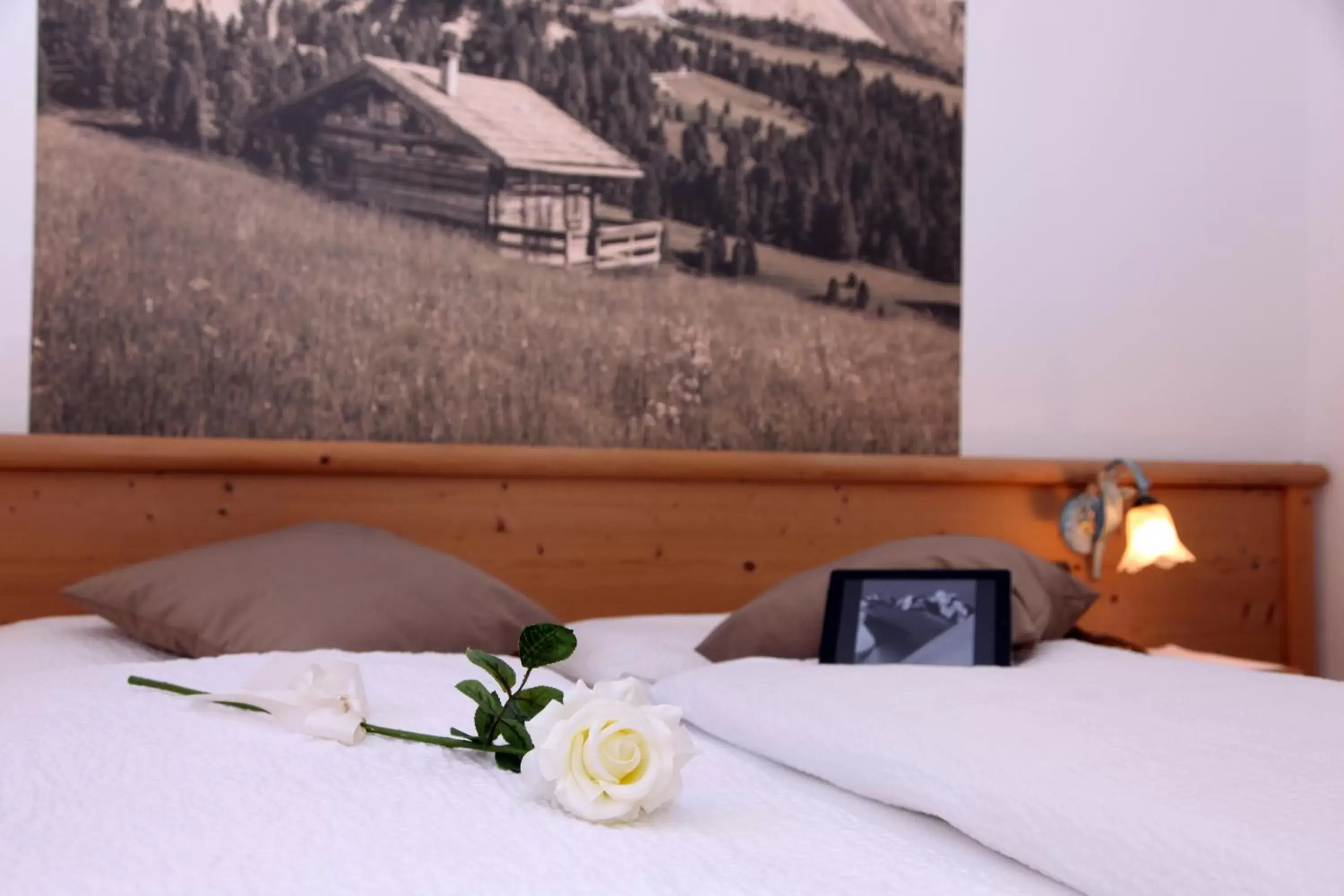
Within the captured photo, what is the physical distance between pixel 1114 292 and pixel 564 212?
119cm

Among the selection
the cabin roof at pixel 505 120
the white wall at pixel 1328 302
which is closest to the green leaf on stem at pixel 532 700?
the cabin roof at pixel 505 120

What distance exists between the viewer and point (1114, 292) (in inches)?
107

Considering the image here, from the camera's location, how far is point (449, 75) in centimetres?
223

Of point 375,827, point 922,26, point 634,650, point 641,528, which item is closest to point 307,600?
point 634,650

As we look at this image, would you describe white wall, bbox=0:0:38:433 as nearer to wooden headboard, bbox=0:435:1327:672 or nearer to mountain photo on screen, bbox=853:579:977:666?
wooden headboard, bbox=0:435:1327:672

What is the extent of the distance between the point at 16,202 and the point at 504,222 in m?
0.76

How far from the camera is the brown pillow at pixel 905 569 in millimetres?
1756

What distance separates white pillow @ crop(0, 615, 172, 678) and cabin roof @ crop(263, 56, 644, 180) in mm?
940

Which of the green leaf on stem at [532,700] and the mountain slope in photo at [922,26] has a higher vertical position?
the mountain slope in photo at [922,26]

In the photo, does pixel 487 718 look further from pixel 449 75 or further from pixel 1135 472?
pixel 1135 472

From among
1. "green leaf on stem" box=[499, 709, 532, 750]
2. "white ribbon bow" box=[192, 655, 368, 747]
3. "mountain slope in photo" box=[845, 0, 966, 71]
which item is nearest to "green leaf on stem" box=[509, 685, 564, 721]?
"green leaf on stem" box=[499, 709, 532, 750]

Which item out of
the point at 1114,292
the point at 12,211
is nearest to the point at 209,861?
the point at 12,211

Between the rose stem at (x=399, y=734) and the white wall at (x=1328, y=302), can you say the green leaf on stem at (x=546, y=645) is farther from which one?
the white wall at (x=1328, y=302)

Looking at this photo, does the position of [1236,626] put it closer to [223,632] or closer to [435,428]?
[435,428]
